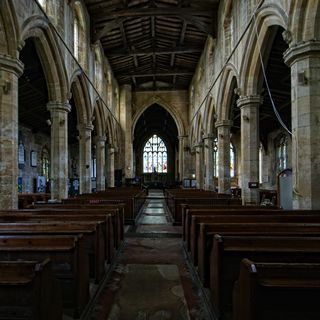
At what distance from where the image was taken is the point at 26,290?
1.95 m

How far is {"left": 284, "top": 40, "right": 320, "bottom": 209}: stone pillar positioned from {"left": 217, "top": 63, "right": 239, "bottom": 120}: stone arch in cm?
556

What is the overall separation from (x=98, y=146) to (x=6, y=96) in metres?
10.7

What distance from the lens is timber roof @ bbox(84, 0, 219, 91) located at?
1366 centimetres

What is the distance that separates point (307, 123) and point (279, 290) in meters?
4.56

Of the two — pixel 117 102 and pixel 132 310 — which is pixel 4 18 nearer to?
pixel 132 310

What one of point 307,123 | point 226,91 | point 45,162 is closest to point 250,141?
point 226,91

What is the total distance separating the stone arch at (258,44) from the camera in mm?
7204

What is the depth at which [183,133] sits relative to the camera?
24.7 meters

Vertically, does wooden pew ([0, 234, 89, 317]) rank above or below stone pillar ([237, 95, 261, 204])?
below

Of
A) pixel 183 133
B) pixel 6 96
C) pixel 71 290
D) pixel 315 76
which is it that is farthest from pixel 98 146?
pixel 71 290

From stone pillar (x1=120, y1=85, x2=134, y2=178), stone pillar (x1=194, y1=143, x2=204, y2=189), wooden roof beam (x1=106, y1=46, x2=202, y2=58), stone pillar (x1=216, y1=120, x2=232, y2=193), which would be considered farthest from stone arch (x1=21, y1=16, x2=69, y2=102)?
A: stone pillar (x1=120, y1=85, x2=134, y2=178)

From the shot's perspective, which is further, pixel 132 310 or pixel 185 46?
pixel 185 46

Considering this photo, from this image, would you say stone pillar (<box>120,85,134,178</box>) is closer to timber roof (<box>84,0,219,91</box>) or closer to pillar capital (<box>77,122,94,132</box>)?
timber roof (<box>84,0,219,91</box>)

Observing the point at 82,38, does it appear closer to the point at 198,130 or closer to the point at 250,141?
the point at 250,141
